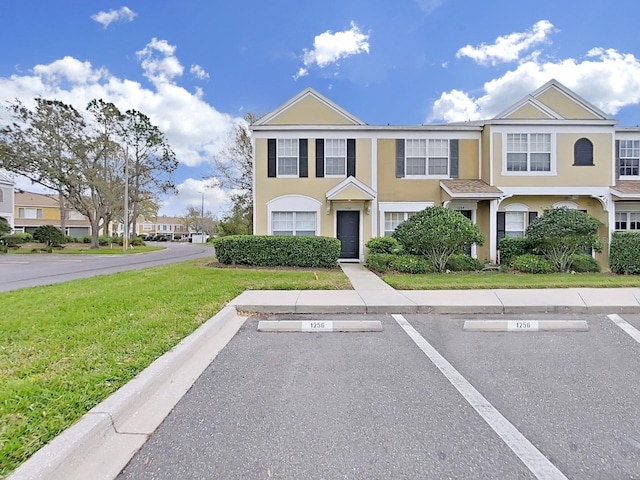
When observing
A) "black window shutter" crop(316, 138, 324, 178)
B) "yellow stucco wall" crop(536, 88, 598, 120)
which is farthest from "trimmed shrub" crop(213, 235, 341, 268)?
"yellow stucco wall" crop(536, 88, 598, 120)

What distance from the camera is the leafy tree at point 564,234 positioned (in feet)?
33.5

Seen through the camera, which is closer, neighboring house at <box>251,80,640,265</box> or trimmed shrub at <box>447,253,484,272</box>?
trimmed shrub at <box>447,253,484,272</box>

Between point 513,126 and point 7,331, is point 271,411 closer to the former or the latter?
point 7,331

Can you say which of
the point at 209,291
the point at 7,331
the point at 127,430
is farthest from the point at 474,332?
the point at 7,331

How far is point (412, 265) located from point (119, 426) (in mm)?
9025

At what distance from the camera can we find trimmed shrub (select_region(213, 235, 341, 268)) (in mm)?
11844

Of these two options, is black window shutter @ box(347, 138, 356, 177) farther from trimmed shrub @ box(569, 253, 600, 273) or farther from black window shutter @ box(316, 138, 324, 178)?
trimmed shrub @ box(569, 253, 600, 273)

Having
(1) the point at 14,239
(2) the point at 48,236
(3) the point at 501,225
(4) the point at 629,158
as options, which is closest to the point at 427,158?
(3) the point at 501,225

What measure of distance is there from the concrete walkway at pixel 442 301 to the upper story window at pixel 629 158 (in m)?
9.91

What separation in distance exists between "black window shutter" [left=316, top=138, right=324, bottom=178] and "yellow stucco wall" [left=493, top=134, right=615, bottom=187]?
6833 millimetres

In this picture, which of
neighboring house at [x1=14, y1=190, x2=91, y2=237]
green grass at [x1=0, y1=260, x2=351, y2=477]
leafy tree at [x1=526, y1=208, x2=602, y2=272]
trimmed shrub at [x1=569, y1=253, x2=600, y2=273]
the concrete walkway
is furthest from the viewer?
neighboring house at [x1=14, y1=190, x2=91, y2=237]

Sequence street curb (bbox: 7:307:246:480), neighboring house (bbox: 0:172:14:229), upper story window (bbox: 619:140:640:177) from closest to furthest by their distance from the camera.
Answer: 1. street curb (bbox: 7:307:246:480)
2. upper story window (bbox: 619:140:640:177)
3. neighboring house (bbox: 0:172:14:229)

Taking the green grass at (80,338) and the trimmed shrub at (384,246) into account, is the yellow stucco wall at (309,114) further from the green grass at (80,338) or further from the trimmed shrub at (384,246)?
the green grass at (80,338)

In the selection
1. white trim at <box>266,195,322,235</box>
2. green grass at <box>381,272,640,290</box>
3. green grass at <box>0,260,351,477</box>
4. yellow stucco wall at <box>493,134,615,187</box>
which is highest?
yellow stucco wall at <box>493,134,615,187</box>
